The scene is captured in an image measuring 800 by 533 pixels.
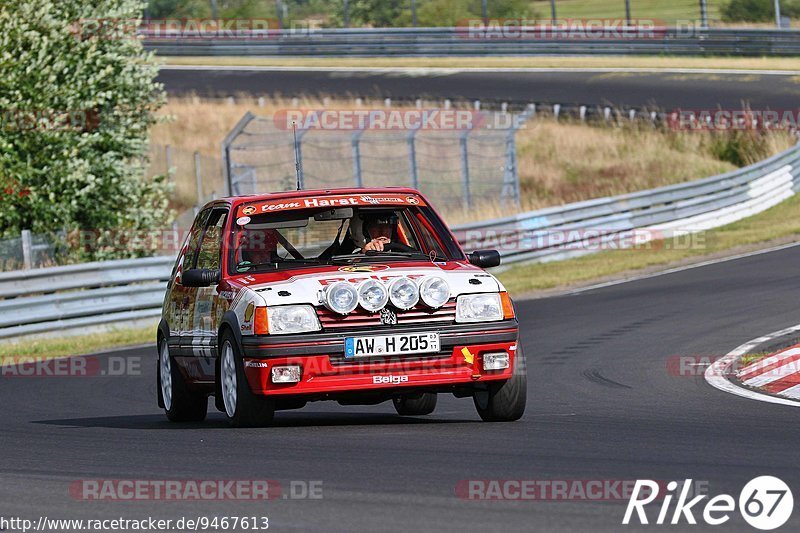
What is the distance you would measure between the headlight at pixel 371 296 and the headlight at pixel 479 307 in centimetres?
48

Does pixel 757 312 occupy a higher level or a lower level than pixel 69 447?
lower

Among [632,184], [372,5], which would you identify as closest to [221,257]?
[632,184]

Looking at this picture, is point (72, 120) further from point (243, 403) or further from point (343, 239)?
point (243, 403)

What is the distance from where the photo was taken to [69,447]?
8531 mm

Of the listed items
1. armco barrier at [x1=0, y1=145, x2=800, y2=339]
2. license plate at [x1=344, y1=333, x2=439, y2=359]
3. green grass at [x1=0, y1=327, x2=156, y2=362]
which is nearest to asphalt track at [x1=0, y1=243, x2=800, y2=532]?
license plate at [x1=344, y1=333, x2=439, y2=359]

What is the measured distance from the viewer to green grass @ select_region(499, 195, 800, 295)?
877 inches

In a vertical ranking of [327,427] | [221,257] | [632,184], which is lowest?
[632,184]

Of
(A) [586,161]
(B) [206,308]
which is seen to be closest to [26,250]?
(B) [206,308]

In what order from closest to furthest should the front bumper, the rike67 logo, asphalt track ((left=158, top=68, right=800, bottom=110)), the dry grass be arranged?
the rike67 logo → the front bumper → the dry grass → asphalt track ((left=158, top=68, right=800, bottom=110))

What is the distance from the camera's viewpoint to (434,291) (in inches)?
346

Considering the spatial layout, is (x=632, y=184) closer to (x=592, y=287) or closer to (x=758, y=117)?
(x=758, y=117)

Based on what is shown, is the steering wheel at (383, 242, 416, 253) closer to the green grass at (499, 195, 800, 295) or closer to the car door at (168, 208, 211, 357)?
the car door at (168, 208, 211, 357)

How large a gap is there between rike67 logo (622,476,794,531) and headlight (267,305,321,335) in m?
2.92

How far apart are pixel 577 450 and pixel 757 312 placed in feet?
30.5
